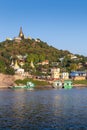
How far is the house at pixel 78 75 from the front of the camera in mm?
185850

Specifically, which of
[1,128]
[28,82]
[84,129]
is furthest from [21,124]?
[28,82]

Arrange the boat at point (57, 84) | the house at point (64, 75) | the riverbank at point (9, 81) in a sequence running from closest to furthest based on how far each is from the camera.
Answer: the riverbank at point (9, 81) → the boat at point (57, 84) → the house at point (64, 75)

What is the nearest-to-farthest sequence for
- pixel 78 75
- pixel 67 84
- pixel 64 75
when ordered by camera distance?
pixel 67 84
pixel 78 75
pixel 64 75

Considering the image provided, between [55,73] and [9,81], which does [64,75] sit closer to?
[55,73]

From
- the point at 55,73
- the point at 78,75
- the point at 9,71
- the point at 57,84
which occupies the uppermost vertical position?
the point at 55,73

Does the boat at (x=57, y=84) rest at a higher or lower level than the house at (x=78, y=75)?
lower

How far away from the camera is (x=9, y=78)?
536ft

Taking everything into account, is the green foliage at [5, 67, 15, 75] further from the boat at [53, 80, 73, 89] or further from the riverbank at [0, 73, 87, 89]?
the boat at [53, 80, 73, 89]

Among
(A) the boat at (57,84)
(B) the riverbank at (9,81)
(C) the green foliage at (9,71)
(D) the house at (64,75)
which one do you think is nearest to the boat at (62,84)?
(A) the boat at (57,84)

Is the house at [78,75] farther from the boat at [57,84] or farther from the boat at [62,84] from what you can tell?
the boat at [57,84]

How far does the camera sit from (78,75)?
18688cm

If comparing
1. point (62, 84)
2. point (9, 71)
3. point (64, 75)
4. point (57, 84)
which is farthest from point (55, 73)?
point (9, 71)

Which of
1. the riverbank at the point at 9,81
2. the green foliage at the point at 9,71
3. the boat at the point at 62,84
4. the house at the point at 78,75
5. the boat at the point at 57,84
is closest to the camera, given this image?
the riverbank at the point at 9,81

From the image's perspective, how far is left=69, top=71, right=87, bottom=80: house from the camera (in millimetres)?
185850
